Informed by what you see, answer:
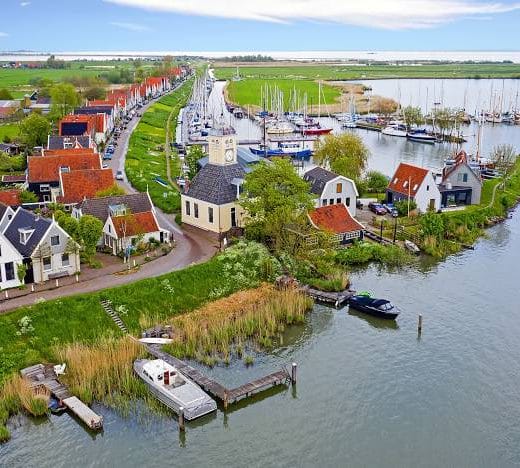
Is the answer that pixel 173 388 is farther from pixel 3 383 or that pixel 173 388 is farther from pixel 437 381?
pixel 437 381

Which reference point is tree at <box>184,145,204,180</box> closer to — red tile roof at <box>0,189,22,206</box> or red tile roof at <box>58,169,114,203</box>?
red tile roof at <box>58,169,114,203</box>

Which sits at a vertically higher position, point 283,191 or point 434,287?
point 283,191

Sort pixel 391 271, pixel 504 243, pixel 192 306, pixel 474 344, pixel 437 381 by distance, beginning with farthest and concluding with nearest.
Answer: pixel 504 243, pixel 391 271, pixel 192 306, pixel 474 344, pixel 437 381

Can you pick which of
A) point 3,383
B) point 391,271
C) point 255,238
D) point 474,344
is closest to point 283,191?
point 255,238

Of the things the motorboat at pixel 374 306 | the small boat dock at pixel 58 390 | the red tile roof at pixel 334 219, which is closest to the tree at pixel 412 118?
the red tile roof at pixel 334 219

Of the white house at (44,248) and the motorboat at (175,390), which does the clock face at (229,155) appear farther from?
the motorboat at (175,390)

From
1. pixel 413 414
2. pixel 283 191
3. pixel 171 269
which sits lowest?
pixel 413 414

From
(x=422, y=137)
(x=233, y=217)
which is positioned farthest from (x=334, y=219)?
(x=422, y=137)
